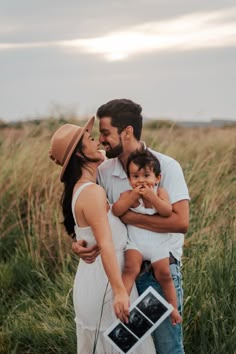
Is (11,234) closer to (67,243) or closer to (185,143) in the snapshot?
(67,243)

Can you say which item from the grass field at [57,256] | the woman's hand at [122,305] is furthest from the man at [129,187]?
the grass field at [57,256]

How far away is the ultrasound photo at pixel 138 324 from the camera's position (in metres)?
3.76

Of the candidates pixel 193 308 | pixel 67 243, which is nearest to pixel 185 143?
pixel 67 243

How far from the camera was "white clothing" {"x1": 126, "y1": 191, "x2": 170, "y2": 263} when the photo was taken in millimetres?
3820

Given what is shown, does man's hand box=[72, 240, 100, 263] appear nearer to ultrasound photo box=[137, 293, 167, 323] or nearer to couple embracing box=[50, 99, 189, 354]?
couple embracing box=[50, 99, 189, 354]

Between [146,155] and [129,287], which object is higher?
[146,155]

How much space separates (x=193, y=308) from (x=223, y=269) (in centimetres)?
31

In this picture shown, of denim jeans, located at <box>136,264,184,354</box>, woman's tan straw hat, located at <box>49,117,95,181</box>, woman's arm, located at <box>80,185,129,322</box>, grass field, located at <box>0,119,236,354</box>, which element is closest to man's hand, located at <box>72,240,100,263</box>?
woman's arm, located at <box>80,185,129,322</box>

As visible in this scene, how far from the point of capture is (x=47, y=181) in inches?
334

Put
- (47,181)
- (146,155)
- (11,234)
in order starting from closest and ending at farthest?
(146,155) < (11,234) < (47,181)

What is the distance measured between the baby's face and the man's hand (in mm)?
377

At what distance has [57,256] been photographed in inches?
286

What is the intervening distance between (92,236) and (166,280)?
1.33 ft

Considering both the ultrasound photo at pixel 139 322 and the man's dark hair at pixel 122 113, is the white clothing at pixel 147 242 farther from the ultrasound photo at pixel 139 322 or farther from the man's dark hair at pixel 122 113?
the man's dark hair at pixel 122 113
